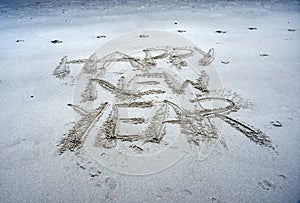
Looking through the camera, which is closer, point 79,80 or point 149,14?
point 79,80

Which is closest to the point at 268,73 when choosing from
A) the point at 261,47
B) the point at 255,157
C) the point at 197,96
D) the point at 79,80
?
the point at 261,47

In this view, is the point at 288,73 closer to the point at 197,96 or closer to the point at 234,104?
the point at 234,104

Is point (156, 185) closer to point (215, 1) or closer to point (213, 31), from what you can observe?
point (213, 31)

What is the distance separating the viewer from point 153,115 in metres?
1.88

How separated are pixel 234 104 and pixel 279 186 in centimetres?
81

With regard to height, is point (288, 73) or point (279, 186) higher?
point (288, 73)

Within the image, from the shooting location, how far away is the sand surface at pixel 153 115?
1344 mm

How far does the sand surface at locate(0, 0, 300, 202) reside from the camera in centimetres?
134

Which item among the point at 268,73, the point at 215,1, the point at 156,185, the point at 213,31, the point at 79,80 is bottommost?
the point at 156,185

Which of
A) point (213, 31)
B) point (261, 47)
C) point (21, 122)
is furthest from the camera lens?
point (213, 31)

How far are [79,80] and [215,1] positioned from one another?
4.22 meters

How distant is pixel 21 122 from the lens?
1.83 meters

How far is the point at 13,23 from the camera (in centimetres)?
401

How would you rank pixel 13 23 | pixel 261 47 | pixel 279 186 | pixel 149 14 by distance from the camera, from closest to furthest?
1. pixel 279 186
2. pixel 261 47
3. pixel 13 23
4. pixel 149 14
